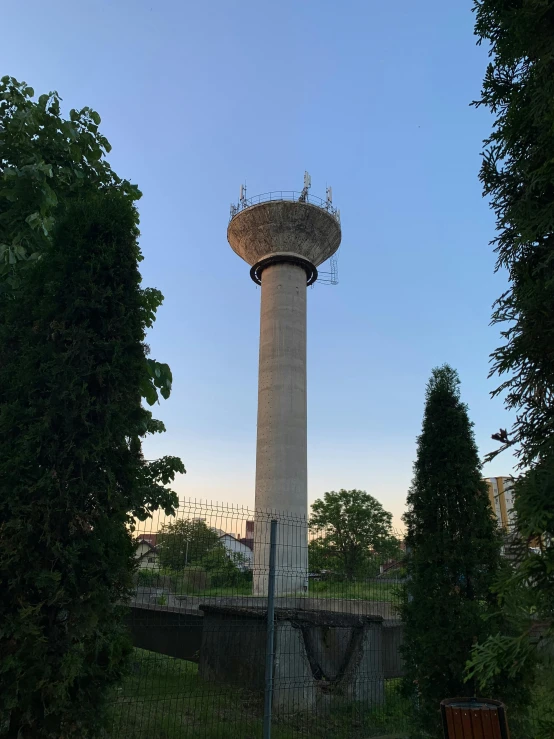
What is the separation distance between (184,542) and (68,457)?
2305 millimetres

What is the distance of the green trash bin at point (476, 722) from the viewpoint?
14.4 ft

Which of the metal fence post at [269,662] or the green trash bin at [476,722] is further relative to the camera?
the metal fence post at [269,662]

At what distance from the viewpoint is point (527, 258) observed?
4695 millimetres

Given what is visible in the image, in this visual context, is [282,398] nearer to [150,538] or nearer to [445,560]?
[445,560]

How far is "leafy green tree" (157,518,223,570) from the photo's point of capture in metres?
5.95

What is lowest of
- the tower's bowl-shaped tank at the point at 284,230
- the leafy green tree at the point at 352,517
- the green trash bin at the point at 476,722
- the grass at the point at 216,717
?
the grass at the point at 216,717

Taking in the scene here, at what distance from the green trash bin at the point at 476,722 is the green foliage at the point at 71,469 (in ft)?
9.00

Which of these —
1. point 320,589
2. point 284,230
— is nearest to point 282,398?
point 284,230

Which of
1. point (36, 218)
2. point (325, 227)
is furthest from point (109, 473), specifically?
point (325, 227)

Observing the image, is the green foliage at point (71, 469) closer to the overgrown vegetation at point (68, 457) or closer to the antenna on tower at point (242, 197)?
the overgrown vegetation at point (68, 457)

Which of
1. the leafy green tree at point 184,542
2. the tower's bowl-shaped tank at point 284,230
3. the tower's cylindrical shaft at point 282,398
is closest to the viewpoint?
the leafy green tree at point 184,542

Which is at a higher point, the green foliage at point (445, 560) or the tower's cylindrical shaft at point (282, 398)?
the tower's cylindrical shaft at point (282, 398)

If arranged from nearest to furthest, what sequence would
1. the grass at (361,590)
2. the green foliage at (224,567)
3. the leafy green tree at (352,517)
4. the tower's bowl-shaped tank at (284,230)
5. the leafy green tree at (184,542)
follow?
the leafy green tree at (184,542)
the green foliage at (224,567)
the grass at (361,590)
the tower's bowl-shaped tank at (284,230)
the leafy green tree at (352,517)

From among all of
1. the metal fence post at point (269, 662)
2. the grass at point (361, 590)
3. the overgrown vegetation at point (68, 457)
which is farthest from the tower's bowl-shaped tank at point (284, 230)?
the overgrown vegetation at point (68, 457)
